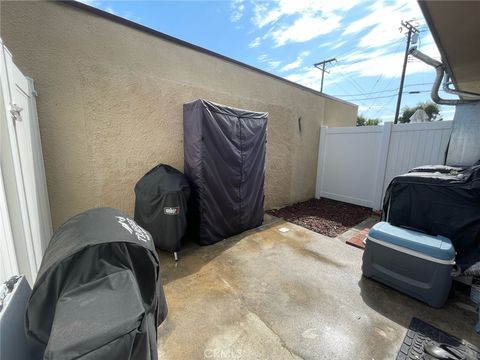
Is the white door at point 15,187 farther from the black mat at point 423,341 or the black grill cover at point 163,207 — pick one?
the black mat at point 423,341

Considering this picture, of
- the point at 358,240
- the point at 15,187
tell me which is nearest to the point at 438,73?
the point at 358,240

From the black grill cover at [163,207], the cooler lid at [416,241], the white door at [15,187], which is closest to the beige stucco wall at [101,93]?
the black grill cover at [163,207]

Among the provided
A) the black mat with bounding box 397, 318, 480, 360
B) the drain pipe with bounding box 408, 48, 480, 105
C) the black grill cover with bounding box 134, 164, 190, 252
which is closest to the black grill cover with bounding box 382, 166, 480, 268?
the black mat with bounding box 397, 318, 480, 360

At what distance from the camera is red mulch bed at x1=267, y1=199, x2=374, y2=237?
12.4 feet

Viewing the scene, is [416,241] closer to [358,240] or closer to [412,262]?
→ [412,262]

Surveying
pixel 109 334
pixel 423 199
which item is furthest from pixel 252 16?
pixel 109 334

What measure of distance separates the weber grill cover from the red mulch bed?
3.92 ft

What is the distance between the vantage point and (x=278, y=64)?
19.9 feet

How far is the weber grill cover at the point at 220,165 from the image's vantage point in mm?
2854

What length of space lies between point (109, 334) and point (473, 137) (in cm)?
469

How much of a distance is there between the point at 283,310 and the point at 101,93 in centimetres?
301

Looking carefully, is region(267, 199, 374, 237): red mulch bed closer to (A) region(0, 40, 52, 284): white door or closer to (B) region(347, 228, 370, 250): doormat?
(B) region(347, 228, 370, 250): doormat

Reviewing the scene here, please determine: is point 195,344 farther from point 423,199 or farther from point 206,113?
point 423,199

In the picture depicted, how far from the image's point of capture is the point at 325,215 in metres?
4.45
